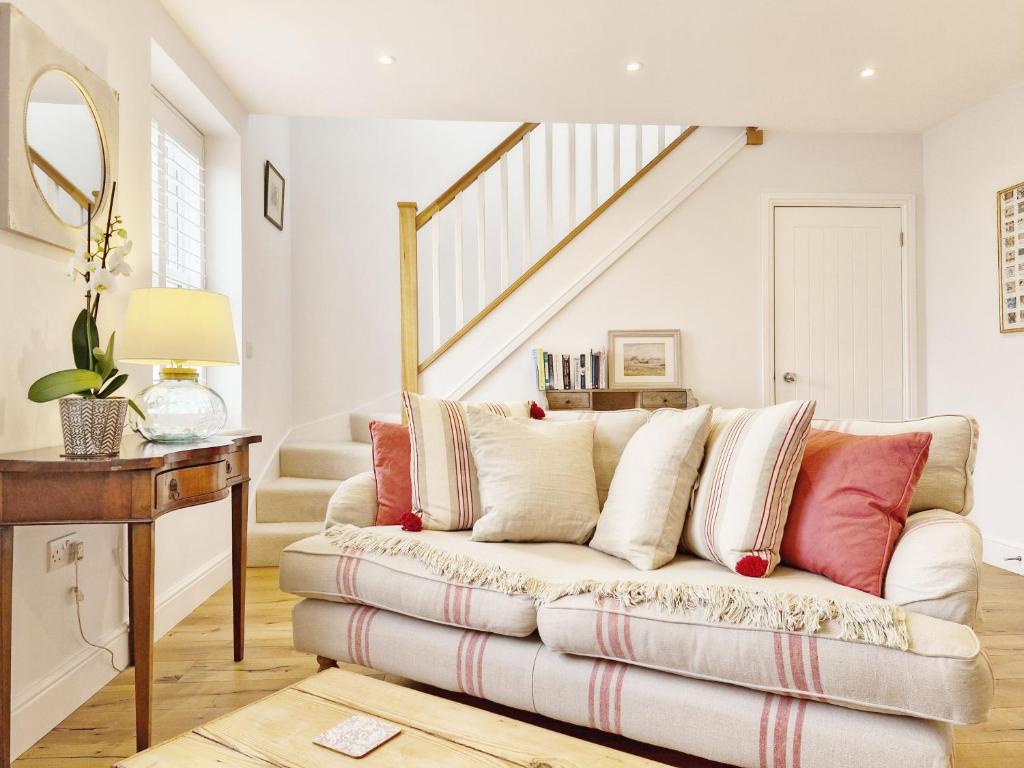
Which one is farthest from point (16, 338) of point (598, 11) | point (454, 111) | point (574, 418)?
point (454, 111)

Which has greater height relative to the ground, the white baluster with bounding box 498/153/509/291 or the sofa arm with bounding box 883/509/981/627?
the white baluster with bounding box 498/153/509/291

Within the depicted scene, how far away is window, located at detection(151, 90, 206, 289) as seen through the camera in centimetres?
311

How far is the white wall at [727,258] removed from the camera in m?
4.39

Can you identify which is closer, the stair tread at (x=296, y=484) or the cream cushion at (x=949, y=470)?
the cream cushion at (x=949, y=470)

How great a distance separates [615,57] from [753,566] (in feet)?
8.23

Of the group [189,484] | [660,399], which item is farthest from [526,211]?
[189,484]

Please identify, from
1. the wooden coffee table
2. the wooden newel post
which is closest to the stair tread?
the wooden newel post

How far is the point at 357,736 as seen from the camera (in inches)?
41.7

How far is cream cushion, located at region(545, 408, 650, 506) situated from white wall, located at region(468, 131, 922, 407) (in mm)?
2015

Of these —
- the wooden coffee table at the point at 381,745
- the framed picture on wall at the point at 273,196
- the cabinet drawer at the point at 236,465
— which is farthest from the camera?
the framed picture on wall at the point at 273,196

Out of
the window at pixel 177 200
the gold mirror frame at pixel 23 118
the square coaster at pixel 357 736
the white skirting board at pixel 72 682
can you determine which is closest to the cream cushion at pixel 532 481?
the square coaster at pixel 357 736

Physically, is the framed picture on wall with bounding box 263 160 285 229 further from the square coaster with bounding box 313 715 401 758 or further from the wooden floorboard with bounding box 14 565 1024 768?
the square coaster with bounding box 313 715 401 758

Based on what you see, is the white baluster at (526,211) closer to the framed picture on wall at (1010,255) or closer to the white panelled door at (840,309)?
the white panelled door at (840,309)

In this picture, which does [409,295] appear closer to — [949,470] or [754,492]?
[754,492]
